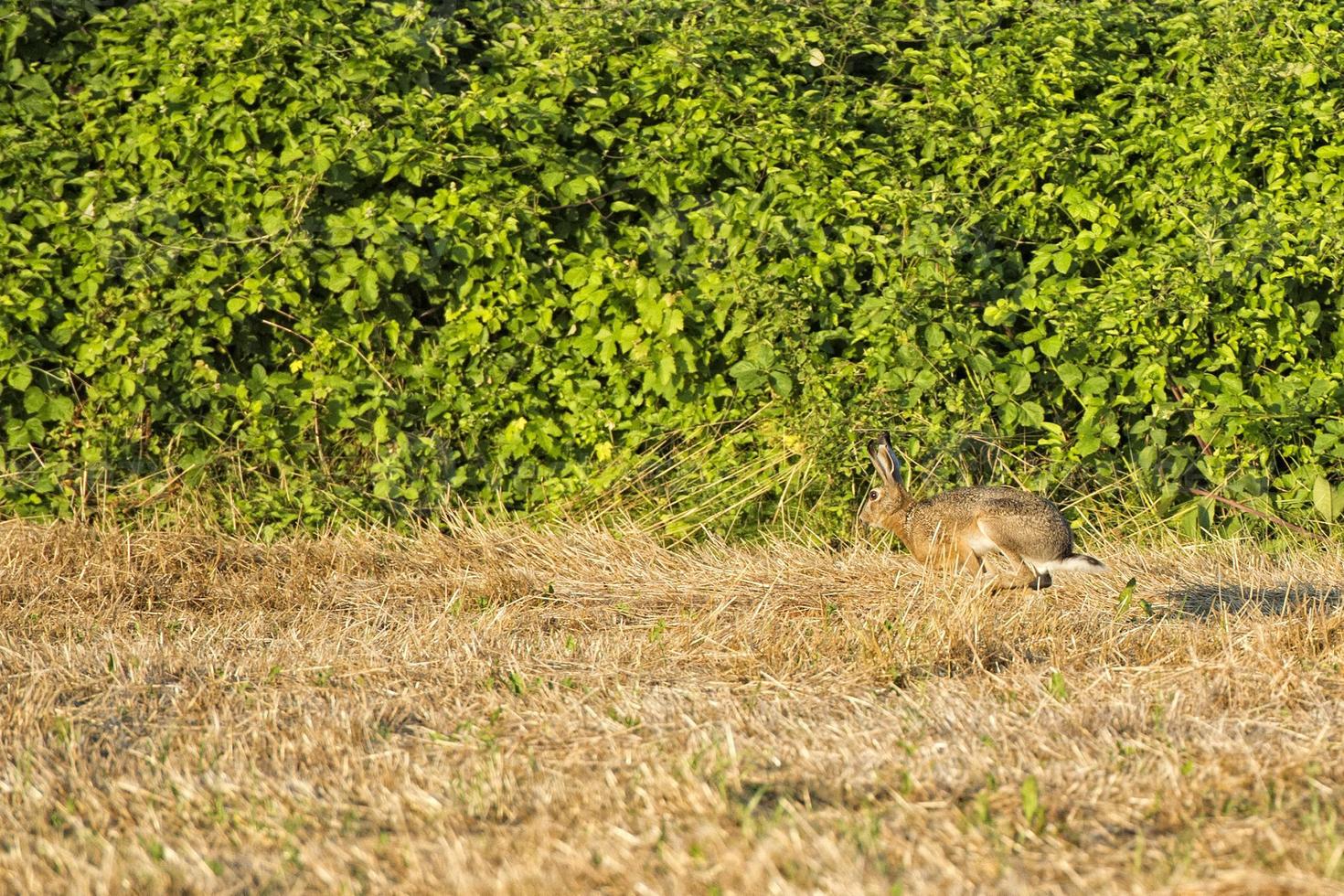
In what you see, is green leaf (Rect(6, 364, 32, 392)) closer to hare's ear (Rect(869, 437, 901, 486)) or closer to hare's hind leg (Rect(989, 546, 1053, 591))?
hare's ear (Rect(869, 437, 901, 486))

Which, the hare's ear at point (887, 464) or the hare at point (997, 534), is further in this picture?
the hare's ear at point (887, 464)

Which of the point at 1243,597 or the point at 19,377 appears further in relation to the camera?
the point at 19,377

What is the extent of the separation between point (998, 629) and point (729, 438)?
217cm

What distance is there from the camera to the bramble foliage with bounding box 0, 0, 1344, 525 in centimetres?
671

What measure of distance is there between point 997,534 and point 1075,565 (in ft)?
0.95

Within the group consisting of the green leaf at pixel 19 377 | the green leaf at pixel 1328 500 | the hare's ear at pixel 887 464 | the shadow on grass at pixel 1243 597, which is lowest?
the green leaf at pixel 1328 500

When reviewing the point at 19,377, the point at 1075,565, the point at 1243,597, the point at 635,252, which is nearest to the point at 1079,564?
the point at 1075,565

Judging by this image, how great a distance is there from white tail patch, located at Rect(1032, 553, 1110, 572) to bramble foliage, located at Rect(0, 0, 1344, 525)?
105cm

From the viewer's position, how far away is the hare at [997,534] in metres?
5.73

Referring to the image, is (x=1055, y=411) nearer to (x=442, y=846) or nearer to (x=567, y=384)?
(x=567, y=384)

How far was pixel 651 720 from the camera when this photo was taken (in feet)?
13.9

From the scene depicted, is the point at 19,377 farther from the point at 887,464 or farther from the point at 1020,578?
the point at 1020,578

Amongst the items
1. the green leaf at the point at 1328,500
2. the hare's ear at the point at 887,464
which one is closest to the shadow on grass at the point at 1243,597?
the green leaf at the point at 1328,500

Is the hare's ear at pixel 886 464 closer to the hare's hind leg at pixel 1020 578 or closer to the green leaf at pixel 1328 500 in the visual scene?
the hare's hind leg at pixel 1020 578
